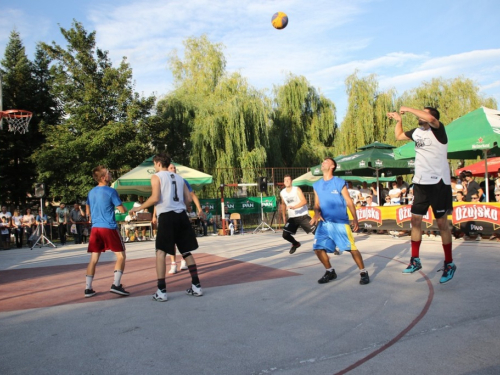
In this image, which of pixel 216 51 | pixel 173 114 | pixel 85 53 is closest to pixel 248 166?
pixel 173 114

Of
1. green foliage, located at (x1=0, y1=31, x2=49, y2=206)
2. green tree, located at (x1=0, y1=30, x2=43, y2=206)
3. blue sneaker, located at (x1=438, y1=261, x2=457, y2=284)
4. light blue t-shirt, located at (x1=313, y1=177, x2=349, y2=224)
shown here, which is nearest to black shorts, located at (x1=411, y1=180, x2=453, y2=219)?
blue sneaker, located at (x1=438, y1=261, x2=457, y2=284)

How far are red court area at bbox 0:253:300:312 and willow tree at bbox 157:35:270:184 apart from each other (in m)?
16.7

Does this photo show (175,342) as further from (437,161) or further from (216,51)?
(216,51)

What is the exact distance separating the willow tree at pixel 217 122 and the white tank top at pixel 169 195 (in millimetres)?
19805

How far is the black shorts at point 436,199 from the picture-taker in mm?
6188

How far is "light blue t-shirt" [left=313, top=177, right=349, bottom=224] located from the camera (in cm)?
671

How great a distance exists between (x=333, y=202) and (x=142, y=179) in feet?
47.2

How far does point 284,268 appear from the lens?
8.45 metres

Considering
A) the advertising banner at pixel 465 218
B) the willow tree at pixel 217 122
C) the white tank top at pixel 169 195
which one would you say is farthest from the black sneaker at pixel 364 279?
the willow tree at pixel 217 122

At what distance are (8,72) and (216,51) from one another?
15499 mm

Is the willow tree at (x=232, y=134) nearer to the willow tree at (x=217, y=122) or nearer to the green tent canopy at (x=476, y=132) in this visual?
the willow tree at (x=217, y=122)

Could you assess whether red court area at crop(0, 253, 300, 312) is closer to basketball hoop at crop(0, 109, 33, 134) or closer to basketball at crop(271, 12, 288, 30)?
basketball at crop(271, 12, 288, 30)

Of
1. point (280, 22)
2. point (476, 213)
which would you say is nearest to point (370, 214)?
point (476, 213)

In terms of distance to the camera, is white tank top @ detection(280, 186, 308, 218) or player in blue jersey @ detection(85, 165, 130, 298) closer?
player in blue jersey @ detection(85, 165, 130, 298)
